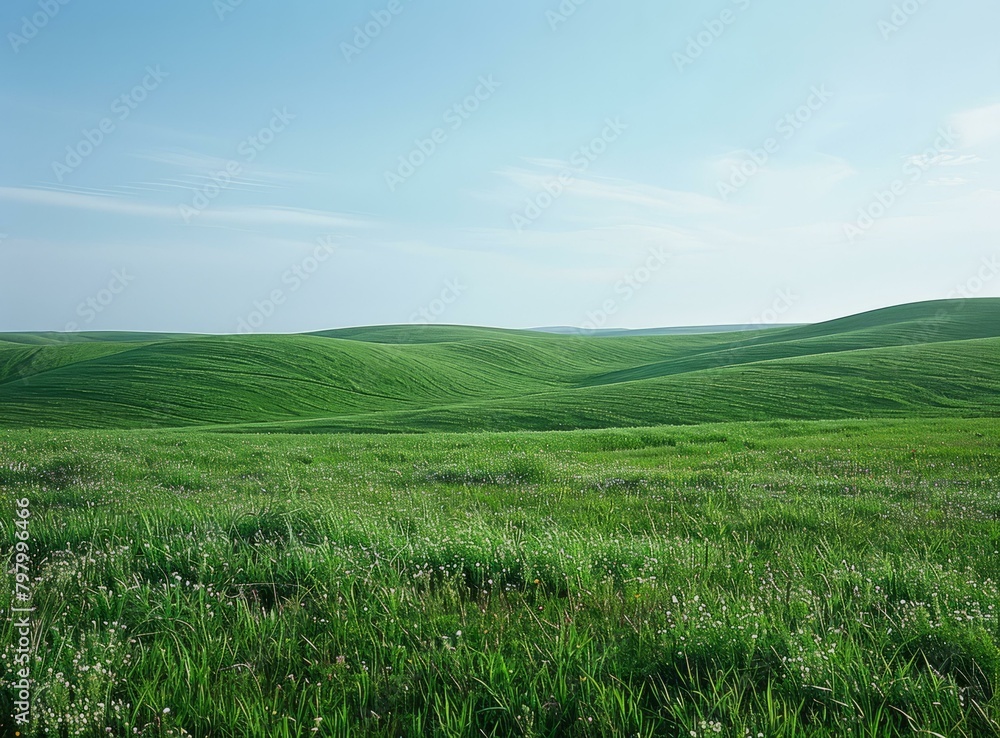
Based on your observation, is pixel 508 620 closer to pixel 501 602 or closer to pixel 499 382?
pixel 501 602

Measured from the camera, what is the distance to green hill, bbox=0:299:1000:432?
143 feet

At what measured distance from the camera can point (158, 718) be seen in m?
3.31

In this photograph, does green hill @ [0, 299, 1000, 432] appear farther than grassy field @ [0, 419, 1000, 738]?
Yes

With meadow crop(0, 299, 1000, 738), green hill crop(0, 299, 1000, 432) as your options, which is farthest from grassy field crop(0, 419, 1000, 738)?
green hill crop(0, 299, 1000, 432)

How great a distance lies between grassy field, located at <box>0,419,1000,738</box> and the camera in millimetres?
3309

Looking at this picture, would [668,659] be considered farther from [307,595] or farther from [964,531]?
[964,531]

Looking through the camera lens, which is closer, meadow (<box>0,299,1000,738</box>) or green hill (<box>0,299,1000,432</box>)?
meadow (<box>0,299,1000,738</box>)

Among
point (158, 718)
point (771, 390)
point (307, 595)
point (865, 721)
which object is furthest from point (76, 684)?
point (771, 390)

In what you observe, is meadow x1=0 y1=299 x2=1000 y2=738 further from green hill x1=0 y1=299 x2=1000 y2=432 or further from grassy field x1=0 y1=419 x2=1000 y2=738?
green hill x1=0 y1=299 x2=1000 y2=432

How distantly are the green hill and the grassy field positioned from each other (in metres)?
35.3

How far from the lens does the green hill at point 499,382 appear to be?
43.7 meters

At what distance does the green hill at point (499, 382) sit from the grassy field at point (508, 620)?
3530cm

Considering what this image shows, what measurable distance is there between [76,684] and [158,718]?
2.38ft

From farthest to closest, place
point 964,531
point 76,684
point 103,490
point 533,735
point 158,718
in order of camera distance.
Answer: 1. point 103,490
2. point 964,531
3. point 76,684
4. point 158,718
5. point 533,735
